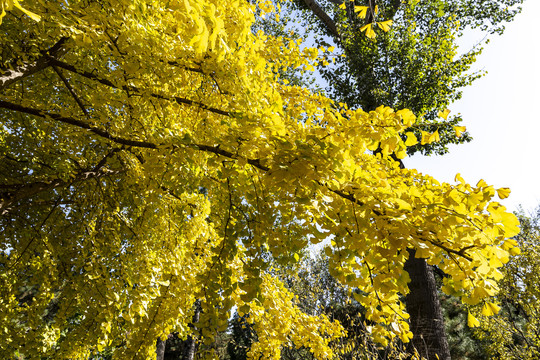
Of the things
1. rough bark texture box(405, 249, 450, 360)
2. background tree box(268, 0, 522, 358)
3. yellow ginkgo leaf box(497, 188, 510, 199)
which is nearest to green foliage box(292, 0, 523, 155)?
background tree box(268, 0, 522, 358)

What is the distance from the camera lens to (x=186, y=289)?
346cm

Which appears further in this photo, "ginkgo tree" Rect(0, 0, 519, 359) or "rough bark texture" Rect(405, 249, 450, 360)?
"rough bark texture" Rect(405, 249, 450, 360)

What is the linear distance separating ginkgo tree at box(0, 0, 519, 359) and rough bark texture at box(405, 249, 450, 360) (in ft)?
8.06

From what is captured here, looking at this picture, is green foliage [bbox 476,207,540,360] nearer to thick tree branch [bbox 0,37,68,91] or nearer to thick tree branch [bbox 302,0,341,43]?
thick tree branch [bbox 302,0,341,43]

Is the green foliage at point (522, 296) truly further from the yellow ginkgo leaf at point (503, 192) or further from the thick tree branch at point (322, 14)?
the yellow ginkgo leaf at point (503, 192)

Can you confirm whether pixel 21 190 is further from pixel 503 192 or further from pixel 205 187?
pixel 503 192

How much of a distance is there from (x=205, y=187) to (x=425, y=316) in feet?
15.8

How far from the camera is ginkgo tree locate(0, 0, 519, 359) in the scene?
127cm

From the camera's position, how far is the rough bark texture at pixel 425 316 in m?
4.72

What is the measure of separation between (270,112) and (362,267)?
0.95 metres

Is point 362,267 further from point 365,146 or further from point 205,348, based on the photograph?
point 205,348

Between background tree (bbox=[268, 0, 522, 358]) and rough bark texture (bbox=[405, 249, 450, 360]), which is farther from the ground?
background tree (bbox=[268, 0, 522, 358])

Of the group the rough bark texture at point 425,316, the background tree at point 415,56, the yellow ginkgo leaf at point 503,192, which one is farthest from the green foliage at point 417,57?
the yellow ginkgo leaf at point 503,192

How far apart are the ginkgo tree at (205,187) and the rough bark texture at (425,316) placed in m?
2.46
